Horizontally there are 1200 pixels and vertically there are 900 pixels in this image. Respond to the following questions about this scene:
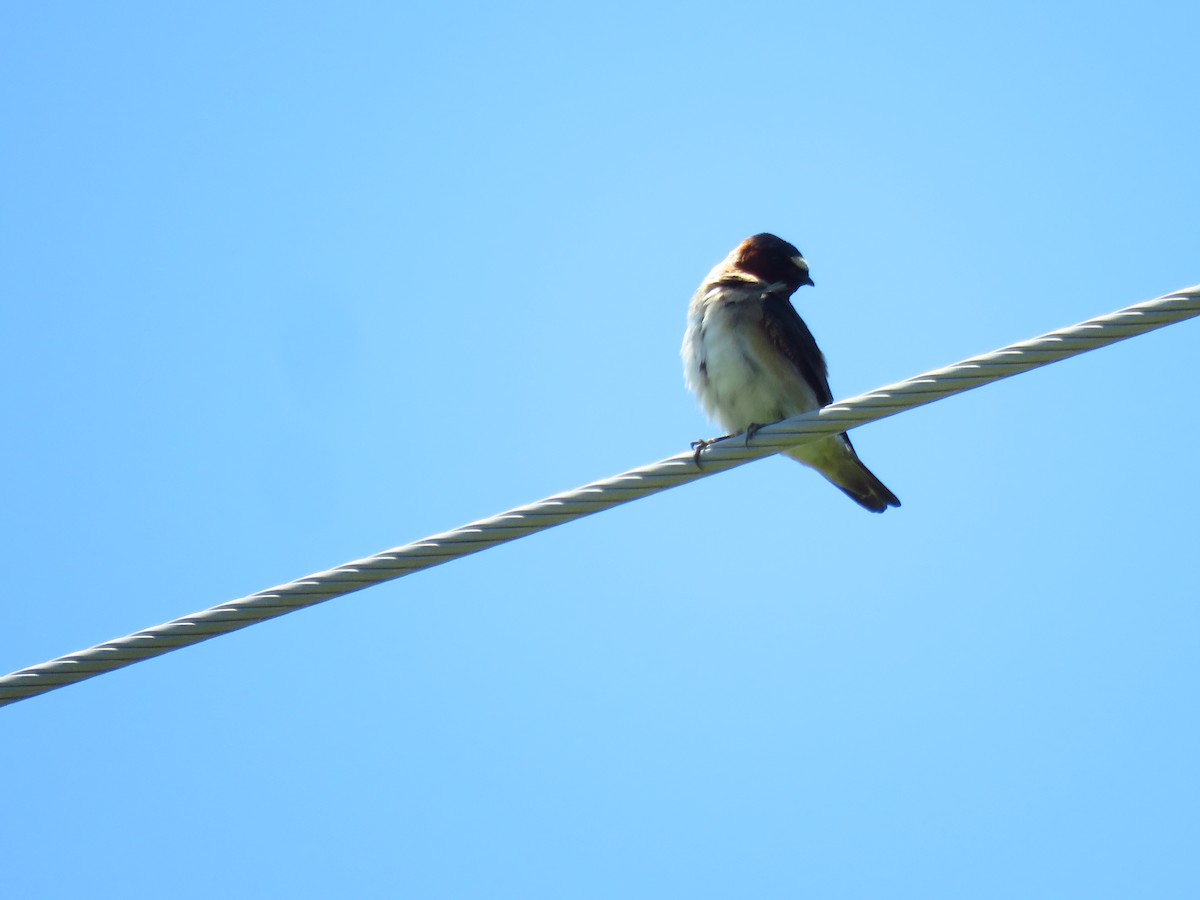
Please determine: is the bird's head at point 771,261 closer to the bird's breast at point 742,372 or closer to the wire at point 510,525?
the bird's breast at point 742,372

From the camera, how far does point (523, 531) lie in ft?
15.4

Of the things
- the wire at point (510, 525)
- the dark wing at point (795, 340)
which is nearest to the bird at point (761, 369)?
the dark wing at point (795, 340)

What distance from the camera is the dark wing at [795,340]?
7.71 meters

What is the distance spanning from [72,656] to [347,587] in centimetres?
88

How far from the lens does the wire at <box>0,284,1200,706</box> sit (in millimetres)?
4418

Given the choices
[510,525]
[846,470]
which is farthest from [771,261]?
[510,525]

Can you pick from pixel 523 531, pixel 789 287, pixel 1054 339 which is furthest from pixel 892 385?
pixel 789 287

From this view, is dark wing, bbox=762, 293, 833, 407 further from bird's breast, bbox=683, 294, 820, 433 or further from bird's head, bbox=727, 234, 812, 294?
bird's head, bbox=727, 234, 812, 294

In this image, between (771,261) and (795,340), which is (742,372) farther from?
(771,261)

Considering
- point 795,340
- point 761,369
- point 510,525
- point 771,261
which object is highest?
point 771,261

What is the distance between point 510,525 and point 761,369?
3171mm

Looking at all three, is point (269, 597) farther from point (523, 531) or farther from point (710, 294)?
point (710, 294)

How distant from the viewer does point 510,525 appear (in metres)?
4.68

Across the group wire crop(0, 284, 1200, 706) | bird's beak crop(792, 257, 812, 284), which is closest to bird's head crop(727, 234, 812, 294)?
bird's beak crop(792, 257, 812, 284)
